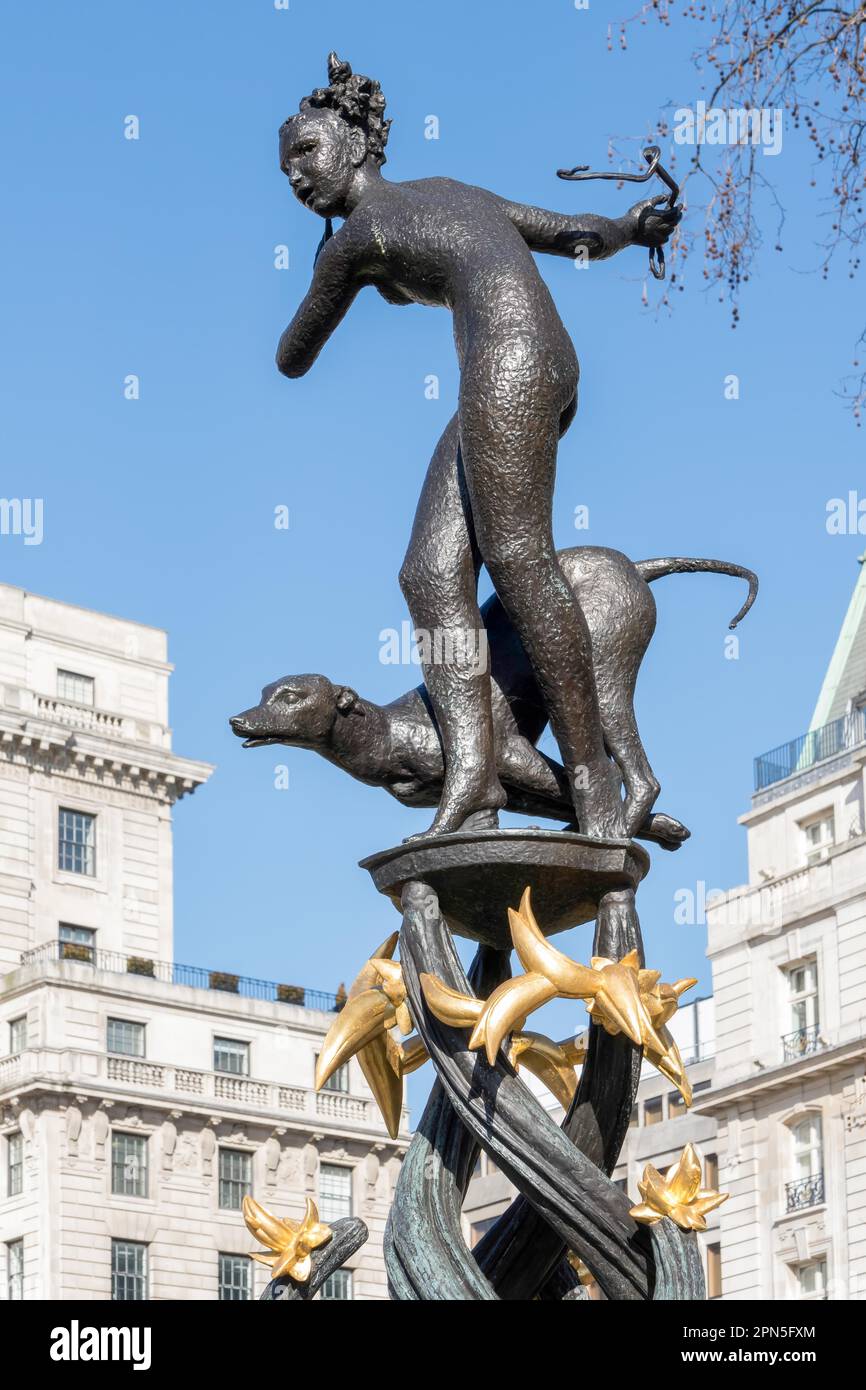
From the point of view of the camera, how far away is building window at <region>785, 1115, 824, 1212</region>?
1972 inches

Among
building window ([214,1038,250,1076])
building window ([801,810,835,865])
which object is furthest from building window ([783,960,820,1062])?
building window ([214,1038,250,1076])

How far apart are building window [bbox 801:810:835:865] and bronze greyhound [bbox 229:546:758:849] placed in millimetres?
46025

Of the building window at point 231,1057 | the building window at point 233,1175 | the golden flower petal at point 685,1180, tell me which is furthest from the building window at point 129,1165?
the golden flower petal at point 685,1180

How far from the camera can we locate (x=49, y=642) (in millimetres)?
70625

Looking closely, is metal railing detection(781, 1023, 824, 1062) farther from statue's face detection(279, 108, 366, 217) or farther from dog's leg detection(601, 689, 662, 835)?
statue's face detection(279, 108, 366, 217)

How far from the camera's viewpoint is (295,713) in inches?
344

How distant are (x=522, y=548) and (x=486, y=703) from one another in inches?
23.0

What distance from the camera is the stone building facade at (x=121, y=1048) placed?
197 ft

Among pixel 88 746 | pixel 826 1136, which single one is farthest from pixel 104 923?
pixel 826 1136

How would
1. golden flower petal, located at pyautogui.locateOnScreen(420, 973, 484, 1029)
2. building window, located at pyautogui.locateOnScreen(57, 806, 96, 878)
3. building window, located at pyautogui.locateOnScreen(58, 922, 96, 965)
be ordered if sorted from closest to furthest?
golden flower petal, located at pyautogui.locateOnScreen(420, 973, 484, 1029) < building window, located at pyautogui.locateOnScreen(58, 922, 96, 965) < building window, located at pyautogui.locateOnScreen(57, 806, 96, 878)

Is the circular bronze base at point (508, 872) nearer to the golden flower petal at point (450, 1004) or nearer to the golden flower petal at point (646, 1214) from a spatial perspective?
the golden flower petal at point (450, 1004)

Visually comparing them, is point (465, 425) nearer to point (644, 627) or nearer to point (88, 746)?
point (644, 627)

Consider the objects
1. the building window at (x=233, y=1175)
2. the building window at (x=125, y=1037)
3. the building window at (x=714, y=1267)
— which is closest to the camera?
the building window at (x=714, y=1267)

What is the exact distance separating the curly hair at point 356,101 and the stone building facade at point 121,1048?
51.8 m
